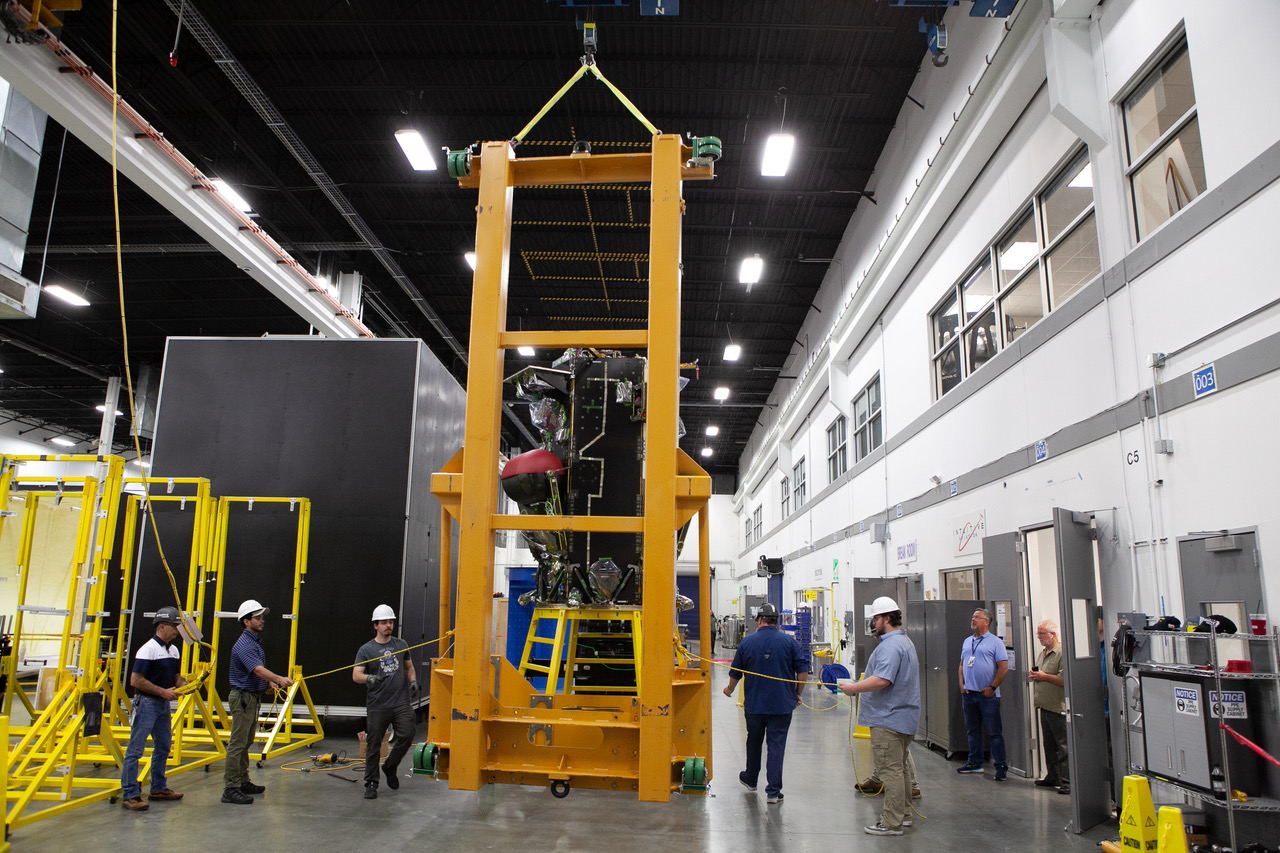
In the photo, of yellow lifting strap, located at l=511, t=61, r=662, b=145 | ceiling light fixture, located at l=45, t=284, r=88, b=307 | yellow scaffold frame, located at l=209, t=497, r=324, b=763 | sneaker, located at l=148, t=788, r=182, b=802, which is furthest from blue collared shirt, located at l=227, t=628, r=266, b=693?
ceiling light fixture, located at l=45, t=284, r=88, b=307

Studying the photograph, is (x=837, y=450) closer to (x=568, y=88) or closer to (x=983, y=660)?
(x=983, y=660)

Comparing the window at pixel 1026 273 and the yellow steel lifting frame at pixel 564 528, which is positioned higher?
the window at pixel 1026 273

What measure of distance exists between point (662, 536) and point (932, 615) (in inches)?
259

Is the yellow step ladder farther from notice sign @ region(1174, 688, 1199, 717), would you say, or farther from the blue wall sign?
the blue wall sign

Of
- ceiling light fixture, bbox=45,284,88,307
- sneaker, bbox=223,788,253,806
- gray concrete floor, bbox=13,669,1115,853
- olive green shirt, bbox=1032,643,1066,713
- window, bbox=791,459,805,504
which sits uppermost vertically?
ceiling light fixture, bbox=45,284,88,307

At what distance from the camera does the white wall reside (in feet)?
17.1

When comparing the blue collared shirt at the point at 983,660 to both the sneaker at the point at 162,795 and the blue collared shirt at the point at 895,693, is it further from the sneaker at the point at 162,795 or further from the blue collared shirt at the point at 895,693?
the sneaker at the point at 162,795

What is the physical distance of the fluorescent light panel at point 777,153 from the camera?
1149 cm

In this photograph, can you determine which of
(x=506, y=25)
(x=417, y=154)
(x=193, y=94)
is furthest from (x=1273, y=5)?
(x=193, y=94)

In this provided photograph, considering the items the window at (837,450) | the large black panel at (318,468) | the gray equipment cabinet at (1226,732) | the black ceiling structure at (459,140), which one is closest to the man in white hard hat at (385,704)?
the large black panel at (318,468)

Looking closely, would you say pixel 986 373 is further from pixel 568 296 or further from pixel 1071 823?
pixel 568 296

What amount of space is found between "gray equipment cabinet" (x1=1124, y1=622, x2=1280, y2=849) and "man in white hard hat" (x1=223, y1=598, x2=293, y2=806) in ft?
21.8

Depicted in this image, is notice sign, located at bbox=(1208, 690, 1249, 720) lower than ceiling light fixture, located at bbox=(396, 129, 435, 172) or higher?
lower

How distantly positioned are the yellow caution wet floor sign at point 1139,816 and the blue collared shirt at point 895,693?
165cm
